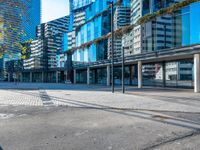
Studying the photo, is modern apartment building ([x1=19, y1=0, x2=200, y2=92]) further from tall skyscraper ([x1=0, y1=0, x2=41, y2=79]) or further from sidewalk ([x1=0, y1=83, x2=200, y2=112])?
tall skyscraper ([x1=0, y1=0, x2=41, y2=79])

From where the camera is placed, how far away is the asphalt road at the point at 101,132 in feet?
19.0

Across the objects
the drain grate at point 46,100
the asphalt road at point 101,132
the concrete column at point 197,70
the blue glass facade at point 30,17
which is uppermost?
the blue glass facade at point 30,17

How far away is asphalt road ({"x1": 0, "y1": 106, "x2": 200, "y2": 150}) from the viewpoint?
5793 millimetres

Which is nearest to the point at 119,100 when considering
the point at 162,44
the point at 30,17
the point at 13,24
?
the point at 30,17

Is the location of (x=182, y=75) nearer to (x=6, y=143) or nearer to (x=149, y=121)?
(x=149, y=121)

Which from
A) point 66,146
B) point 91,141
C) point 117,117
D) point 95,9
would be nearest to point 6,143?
point 66,146

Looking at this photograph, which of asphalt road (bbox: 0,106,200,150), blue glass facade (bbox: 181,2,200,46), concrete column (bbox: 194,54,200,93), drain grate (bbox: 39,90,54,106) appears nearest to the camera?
asphalt road (bbox: 0,106,200,150)

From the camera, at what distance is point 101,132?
23.2 feet

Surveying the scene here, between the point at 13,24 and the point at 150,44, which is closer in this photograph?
the point at 13,24

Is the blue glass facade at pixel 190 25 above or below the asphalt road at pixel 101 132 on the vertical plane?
above

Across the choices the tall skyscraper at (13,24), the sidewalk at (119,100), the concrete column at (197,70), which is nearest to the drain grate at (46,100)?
the sidewalk at (119,100)

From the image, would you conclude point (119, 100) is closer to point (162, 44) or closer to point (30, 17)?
point (30, 17)

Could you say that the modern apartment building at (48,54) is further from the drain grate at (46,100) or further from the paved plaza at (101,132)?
the paved plaza at (101,132)

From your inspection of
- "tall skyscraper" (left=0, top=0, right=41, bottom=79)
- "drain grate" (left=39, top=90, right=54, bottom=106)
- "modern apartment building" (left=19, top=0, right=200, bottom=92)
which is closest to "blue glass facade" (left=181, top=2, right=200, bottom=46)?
"modern apartment building" (left=19, top=0, right=200, bottom=92)
